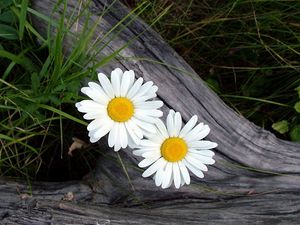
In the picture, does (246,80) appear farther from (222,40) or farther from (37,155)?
(37,155)

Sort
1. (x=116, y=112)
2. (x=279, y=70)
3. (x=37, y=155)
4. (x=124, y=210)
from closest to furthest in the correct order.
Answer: (x=116, y=112)
(x=124, y=210)
(x=37, y=155)
(x=279, y=70)

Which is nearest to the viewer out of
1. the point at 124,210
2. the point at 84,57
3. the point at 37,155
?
the point at 84,57

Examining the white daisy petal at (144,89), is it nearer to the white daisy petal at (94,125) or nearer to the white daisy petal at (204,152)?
the white daisy petal at (94,125)

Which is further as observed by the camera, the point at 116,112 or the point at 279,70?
the point at 279,70

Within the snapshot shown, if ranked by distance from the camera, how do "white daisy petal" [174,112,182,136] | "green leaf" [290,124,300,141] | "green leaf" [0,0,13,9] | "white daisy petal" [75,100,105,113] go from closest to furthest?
"white daisy petal" [75,100,105,113], "white daisy petal" [174,112,182,136], "green leaf" [0,0,13,9], "green leaf" [290,124,300,141]

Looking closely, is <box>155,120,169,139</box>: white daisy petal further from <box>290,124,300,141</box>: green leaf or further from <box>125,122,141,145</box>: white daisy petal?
<box>290,124,300,141</box>: green leaf

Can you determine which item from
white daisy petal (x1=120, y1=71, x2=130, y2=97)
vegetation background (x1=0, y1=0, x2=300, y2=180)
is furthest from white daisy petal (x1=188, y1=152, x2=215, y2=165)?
vegetation background (x1=0, y1=0, x2=300, y2=180)

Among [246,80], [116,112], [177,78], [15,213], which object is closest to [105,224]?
[15,213]

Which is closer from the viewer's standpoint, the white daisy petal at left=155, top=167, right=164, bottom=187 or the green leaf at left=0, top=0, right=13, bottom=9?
the white daisy petal at left=155, top=167, right=164, bottom=187
